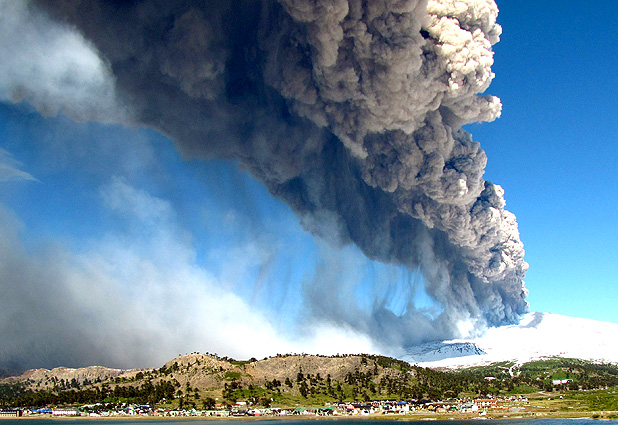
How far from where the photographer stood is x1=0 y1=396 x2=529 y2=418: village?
10662 cm

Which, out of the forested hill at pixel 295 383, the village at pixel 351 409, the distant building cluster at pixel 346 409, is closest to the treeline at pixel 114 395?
the forested hill at pixel 295 383

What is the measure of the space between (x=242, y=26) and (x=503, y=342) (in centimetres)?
14603

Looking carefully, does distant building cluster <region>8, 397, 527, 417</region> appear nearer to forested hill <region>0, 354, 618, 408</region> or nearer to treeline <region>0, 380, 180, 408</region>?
forested hill <region>0, 354, 618, 408</region>

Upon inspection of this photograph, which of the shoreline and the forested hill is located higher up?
the forested hill

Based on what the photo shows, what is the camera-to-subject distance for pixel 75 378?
180000 millimetres

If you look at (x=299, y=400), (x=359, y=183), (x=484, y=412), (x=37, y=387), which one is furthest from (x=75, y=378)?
(x=484, y=412)

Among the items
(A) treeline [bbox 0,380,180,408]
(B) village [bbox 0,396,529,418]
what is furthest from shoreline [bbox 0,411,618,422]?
(A) treeline [bbox 0,380,180,408]

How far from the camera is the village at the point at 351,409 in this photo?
→ 10662 centimetres

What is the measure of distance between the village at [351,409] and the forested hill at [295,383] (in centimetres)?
439

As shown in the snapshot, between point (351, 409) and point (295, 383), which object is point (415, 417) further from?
point (295, 383)

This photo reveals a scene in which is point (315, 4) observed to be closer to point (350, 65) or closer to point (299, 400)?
point (350, 65)

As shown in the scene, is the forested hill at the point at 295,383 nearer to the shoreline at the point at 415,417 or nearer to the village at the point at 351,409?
the village at the point at 351,409

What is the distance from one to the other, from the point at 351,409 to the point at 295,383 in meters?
23.7

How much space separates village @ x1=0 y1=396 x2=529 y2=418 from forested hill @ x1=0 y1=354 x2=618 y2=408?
439 cm
